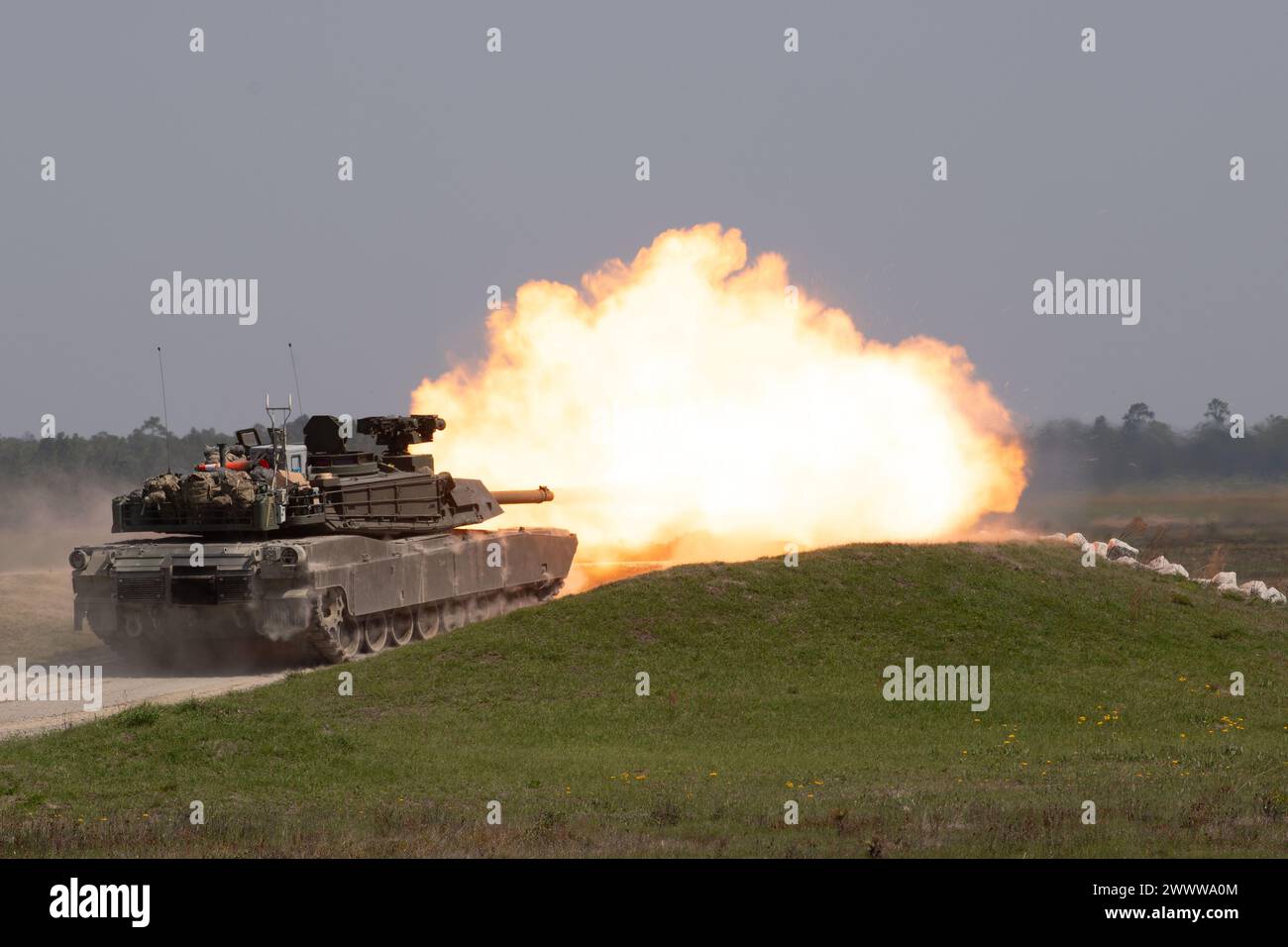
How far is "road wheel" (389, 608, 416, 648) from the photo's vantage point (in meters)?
32.4

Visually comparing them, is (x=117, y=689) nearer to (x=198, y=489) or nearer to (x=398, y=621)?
(x=198, y=489)

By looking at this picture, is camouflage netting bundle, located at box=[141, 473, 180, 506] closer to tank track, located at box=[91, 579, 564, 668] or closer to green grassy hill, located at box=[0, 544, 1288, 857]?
tank track, located at box=[91, 579, 564, 668]

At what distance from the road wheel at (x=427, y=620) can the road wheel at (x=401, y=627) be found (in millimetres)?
204

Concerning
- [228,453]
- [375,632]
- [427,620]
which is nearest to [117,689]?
[375,632]

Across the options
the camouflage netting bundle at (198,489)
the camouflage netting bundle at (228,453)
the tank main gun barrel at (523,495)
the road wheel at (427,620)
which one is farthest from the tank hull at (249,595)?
the tank main gun barrel at (523,495)

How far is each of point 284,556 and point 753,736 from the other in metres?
10.9

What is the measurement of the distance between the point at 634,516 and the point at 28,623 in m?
15.2

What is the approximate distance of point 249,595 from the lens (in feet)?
94.6

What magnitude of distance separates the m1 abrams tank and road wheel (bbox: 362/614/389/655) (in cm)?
4

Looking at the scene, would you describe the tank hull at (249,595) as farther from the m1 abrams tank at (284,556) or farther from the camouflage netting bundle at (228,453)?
the camouflage netting bundle at (228,453)

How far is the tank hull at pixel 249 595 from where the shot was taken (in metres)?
28.9
